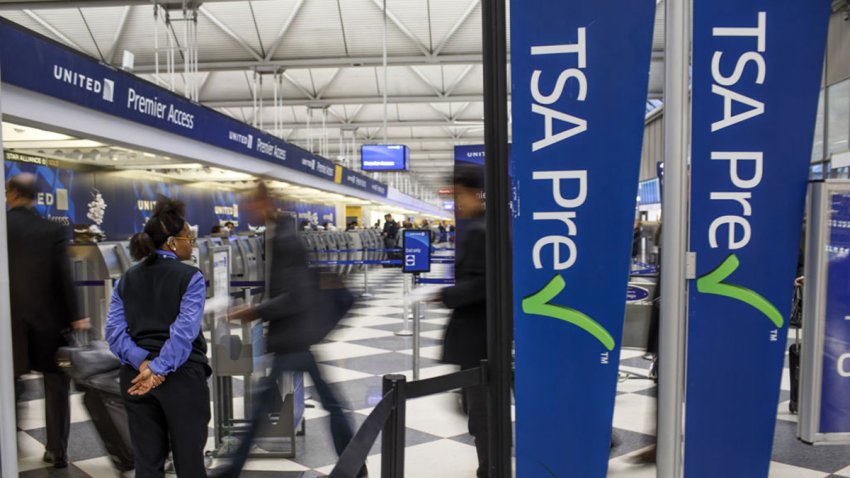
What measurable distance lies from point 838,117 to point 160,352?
11.3m

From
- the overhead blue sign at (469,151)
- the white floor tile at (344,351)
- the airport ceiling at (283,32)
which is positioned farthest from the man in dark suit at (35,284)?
the airport ceiling at (283,32)

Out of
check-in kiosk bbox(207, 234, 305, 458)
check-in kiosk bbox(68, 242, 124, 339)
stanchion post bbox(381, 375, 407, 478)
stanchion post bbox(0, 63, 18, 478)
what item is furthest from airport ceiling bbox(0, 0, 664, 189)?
stanchion post bbox(381, 375, 407, 478)

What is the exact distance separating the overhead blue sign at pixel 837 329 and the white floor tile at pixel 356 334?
5122mm

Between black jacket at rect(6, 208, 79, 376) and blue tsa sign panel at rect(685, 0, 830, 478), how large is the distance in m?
3.06

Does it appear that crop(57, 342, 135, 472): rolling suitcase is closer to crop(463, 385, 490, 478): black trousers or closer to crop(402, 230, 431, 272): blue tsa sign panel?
crop(463, 385, 490, 478): black trousers

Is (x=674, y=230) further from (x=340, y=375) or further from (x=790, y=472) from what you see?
(x=340, y=375)

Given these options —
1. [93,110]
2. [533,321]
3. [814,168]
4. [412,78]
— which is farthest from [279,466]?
[412,78]

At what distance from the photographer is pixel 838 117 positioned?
34.2 feet

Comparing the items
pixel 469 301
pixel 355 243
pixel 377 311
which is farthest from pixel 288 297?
pixel 355 243

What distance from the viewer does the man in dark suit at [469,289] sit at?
3078mm

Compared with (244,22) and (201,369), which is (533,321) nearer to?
(201,369)

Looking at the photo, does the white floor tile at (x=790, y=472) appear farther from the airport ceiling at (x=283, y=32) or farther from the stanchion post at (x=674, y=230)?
the airport ceiling at (x=283, y=32)

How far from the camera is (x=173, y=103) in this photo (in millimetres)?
7961

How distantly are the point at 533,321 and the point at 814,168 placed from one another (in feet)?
35.8
